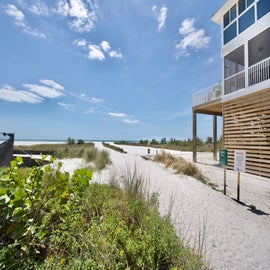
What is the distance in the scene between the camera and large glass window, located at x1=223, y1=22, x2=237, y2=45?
7.38 meters

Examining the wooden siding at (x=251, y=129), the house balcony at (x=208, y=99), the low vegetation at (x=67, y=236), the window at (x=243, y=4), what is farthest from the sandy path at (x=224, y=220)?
the window at (x=243, y=4)

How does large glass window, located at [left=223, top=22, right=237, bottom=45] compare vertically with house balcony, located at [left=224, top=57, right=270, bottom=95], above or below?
above

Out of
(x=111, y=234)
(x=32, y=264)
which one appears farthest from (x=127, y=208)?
(x=32, y=264)

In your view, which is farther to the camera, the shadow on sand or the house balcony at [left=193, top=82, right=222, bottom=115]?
the house balcony at [left=193, top=82, right=222, bottom=115]

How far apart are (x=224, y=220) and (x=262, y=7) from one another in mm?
8631

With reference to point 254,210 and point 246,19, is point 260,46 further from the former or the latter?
point 254,210

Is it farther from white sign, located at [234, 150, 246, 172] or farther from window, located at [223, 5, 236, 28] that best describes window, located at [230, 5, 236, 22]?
white sign, located at [234, 150, 246, 172]

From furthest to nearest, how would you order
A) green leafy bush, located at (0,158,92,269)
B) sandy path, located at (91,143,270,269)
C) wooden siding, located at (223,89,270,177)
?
wooden siding, located at (223,89,270,177)
sandy path, located at (91,143,270,269)
green leafy bush, located at (0,158,92,269)

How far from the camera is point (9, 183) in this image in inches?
59.4

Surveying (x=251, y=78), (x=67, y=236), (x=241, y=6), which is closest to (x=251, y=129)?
(x=251, y=78)

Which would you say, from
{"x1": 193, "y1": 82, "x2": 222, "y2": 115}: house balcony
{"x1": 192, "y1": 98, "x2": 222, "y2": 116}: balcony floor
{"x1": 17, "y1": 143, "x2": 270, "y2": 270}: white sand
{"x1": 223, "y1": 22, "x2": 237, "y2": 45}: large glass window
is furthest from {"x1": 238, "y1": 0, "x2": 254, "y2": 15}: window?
{"x1": 17, "y1": 143, "x2": 270, "y2": 270}: white sand

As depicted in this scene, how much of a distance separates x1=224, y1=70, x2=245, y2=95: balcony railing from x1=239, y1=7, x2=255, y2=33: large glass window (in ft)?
6.90

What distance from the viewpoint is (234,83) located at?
297 inches

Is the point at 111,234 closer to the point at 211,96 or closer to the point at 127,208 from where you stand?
the point at 127,208
